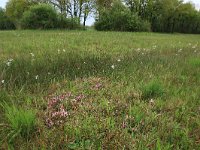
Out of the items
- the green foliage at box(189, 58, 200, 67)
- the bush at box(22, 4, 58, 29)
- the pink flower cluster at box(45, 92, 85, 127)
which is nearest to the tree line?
the bush at box(22, 4, 58, 29)

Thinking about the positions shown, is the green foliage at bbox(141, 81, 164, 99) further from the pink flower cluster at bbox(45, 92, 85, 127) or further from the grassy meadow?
the pink flower cluster at bbox(45, 92, 85, 127)

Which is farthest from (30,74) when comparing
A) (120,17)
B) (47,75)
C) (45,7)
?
(120,17)

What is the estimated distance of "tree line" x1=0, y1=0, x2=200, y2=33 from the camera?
2859 cm

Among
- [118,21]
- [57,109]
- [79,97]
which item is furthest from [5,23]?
[57,109]

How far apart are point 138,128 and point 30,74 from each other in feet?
7.90

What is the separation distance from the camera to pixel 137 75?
5.36m

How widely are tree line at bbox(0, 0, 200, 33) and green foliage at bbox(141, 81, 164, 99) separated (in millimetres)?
24378

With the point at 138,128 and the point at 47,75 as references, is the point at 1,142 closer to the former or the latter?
the point at 138,128

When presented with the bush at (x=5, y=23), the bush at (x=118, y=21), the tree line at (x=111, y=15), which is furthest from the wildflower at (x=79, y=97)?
the bush at (x=5, y=23)

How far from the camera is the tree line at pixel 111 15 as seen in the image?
2859cm

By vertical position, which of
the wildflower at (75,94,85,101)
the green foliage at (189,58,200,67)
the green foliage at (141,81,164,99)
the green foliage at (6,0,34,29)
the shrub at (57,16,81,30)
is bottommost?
the wildflower at (75,94,85,101)

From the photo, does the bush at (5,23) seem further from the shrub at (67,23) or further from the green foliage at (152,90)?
the green foliage at (152,90)

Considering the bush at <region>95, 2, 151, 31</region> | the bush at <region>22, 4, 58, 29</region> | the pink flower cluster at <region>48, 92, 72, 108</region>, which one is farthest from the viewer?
the bush at <region>95, 2, 151, 31</region>

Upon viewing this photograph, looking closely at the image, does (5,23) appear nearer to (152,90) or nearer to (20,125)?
(152,90)
